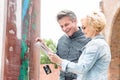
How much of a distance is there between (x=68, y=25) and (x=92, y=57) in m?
0.62

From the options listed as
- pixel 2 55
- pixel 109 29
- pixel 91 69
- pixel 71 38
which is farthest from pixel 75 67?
pixel 109 29

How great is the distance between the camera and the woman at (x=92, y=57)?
213cm

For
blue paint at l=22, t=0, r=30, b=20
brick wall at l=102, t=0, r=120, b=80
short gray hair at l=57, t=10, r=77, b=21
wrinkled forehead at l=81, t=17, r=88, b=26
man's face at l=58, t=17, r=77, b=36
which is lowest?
brick wall at l=102, t=0, r=120, b=80

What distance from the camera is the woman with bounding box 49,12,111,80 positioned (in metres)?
2.13

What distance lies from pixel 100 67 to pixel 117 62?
573cm

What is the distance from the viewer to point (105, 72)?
219cm

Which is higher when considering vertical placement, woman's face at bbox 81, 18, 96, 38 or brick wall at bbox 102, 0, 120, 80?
woman's face at bbox 81, 18, 96, 38

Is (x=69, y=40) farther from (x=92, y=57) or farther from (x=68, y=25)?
(x=92, y=57)

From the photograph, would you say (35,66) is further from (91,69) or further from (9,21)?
(91,69)

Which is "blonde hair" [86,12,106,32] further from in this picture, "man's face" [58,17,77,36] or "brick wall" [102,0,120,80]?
"brick wall" [102,0,120,80]

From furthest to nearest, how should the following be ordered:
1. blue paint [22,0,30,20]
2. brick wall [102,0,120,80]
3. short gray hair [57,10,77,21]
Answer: brick wall [102,0,120,80]
blue paint [22,0,30,20]
short gray hair [57,10,77,21]

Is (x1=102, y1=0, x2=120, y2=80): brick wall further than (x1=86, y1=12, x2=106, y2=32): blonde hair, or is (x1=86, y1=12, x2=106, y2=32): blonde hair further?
(x1=102, y1=0, x2=120, y2=80): brick wall

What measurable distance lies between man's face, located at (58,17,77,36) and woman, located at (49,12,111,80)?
0.46 m

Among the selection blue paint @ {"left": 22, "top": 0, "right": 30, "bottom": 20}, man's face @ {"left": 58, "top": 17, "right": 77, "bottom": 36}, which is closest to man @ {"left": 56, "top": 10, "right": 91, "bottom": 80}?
man's face @ {"left": 58, "top": 17, "right": 77, "bottom": 36}
